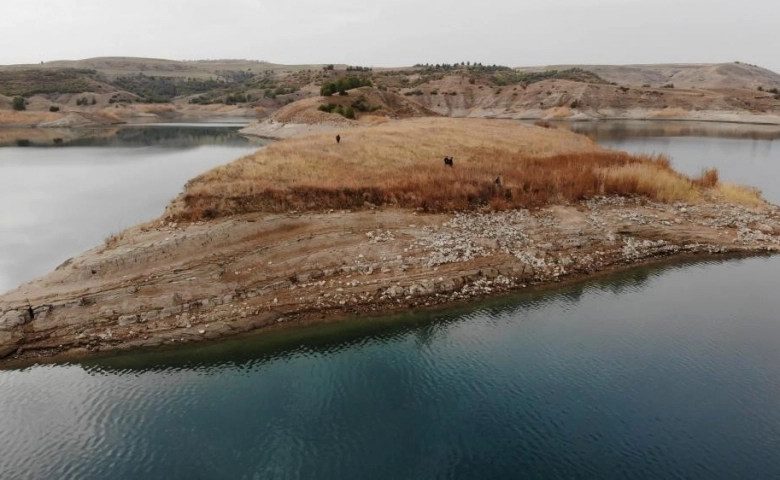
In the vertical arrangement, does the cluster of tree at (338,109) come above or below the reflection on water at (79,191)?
above

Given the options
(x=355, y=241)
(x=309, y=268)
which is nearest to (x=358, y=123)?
(x=355, y=241)

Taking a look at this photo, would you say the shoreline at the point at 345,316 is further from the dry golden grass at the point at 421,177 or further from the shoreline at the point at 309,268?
the dry golden grass at the point at 421,177

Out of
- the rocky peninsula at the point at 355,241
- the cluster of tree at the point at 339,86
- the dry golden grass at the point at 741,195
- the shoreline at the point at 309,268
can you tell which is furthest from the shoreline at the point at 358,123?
the dry golden grass at the point at 741,195

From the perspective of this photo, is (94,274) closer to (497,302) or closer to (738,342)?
(497,302)

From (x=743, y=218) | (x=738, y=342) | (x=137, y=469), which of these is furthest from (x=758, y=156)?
(x=137, y=469)

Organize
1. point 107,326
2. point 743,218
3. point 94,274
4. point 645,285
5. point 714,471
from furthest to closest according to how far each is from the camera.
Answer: point 743,218, point 645,285, point 94,274, point 107,326, point 714,471
